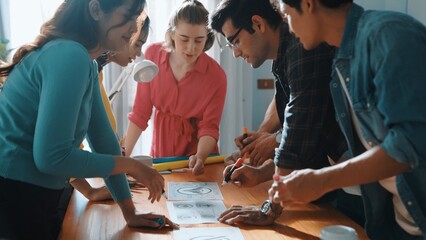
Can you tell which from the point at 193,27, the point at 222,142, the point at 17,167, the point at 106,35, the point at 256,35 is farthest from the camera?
the point at 222,142

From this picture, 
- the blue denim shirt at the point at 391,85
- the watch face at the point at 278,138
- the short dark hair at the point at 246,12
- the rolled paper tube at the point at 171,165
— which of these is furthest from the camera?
the rolled paper tube at the point at 171,165

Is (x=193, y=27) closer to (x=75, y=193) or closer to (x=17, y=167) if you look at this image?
(x=75, y=193)

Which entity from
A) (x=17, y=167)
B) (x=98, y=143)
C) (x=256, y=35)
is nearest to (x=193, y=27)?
(x=256, y=35)

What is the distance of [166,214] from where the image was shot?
5.08 ft

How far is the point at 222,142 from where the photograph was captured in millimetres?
3693

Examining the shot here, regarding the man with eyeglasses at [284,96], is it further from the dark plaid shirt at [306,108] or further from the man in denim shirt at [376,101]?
the man in denim shirt at [376,101]

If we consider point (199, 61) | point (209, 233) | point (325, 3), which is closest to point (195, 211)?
point (209, 233)

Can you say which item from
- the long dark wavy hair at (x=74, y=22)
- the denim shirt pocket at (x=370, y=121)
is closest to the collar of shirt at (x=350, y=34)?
the denim shirt pocket at (x=370, y=121)

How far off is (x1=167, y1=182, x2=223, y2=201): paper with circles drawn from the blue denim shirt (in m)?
0.71

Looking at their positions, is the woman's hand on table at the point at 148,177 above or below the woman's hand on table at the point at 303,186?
below

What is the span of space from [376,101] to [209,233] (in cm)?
61

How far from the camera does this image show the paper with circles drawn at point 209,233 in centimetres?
134

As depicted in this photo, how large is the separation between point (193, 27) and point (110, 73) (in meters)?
1.15

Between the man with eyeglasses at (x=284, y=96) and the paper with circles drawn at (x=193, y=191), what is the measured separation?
11 cm
